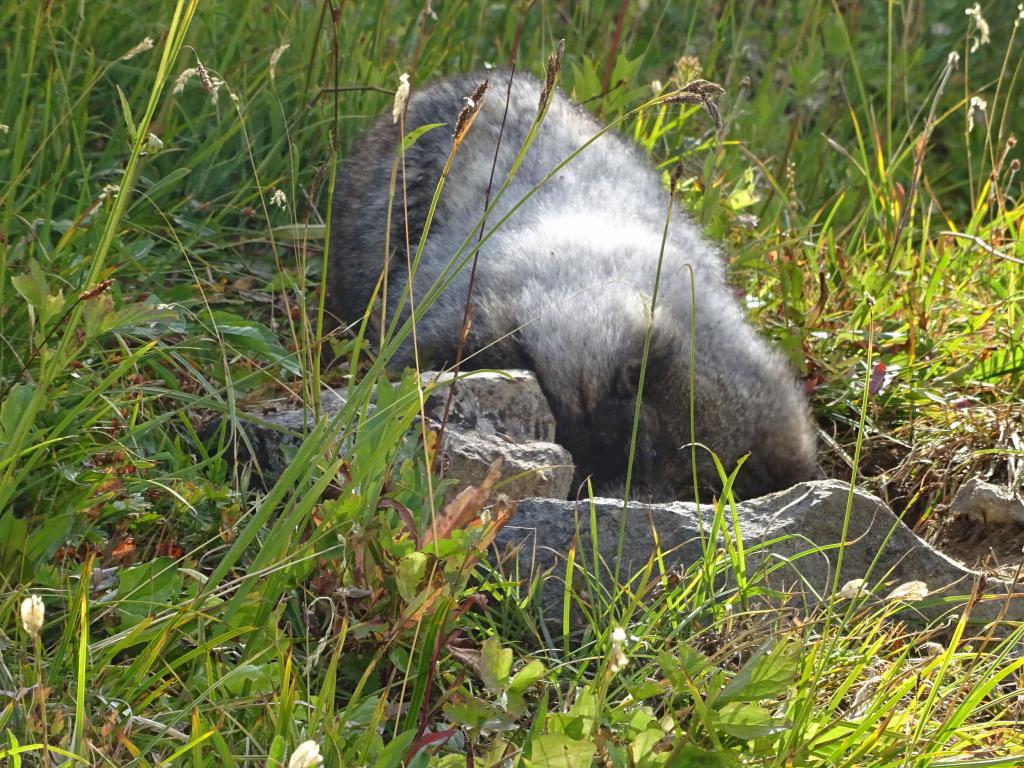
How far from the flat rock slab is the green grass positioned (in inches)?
2.6

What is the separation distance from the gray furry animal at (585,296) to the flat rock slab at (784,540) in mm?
408

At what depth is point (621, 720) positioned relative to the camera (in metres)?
2.07

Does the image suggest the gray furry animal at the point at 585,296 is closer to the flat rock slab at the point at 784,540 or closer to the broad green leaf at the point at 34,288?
the flat rock slab at the point at 784,540

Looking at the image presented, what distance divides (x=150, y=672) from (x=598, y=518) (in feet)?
3.16

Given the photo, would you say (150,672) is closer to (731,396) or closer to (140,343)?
(140,343)

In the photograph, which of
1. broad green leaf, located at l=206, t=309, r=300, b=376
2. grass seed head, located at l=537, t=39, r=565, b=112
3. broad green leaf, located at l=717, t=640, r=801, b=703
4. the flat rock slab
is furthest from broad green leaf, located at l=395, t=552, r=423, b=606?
broad green leaf, located at l=206, t=309, r=300, b=376

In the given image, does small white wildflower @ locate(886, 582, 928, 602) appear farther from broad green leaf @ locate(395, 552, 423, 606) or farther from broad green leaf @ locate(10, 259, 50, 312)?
broad green leaf @ locate(10, 259, 50, 312)

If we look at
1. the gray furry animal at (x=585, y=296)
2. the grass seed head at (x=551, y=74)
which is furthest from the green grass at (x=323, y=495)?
the grass seed head at (x=551, y=74)

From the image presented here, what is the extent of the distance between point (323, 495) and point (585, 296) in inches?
48.5

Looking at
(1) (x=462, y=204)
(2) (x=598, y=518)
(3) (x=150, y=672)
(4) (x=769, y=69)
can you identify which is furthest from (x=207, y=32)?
(3) (x=150, y=672)

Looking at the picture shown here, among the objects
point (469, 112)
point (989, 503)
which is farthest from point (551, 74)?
point (989, 503)

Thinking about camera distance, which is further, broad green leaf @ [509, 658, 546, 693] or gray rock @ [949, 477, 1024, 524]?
gray rock @ [949, 477, 1024, 524]

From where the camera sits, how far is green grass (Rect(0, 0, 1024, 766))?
2.00 metres

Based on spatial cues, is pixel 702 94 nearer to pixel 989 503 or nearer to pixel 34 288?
pixel 34 288
